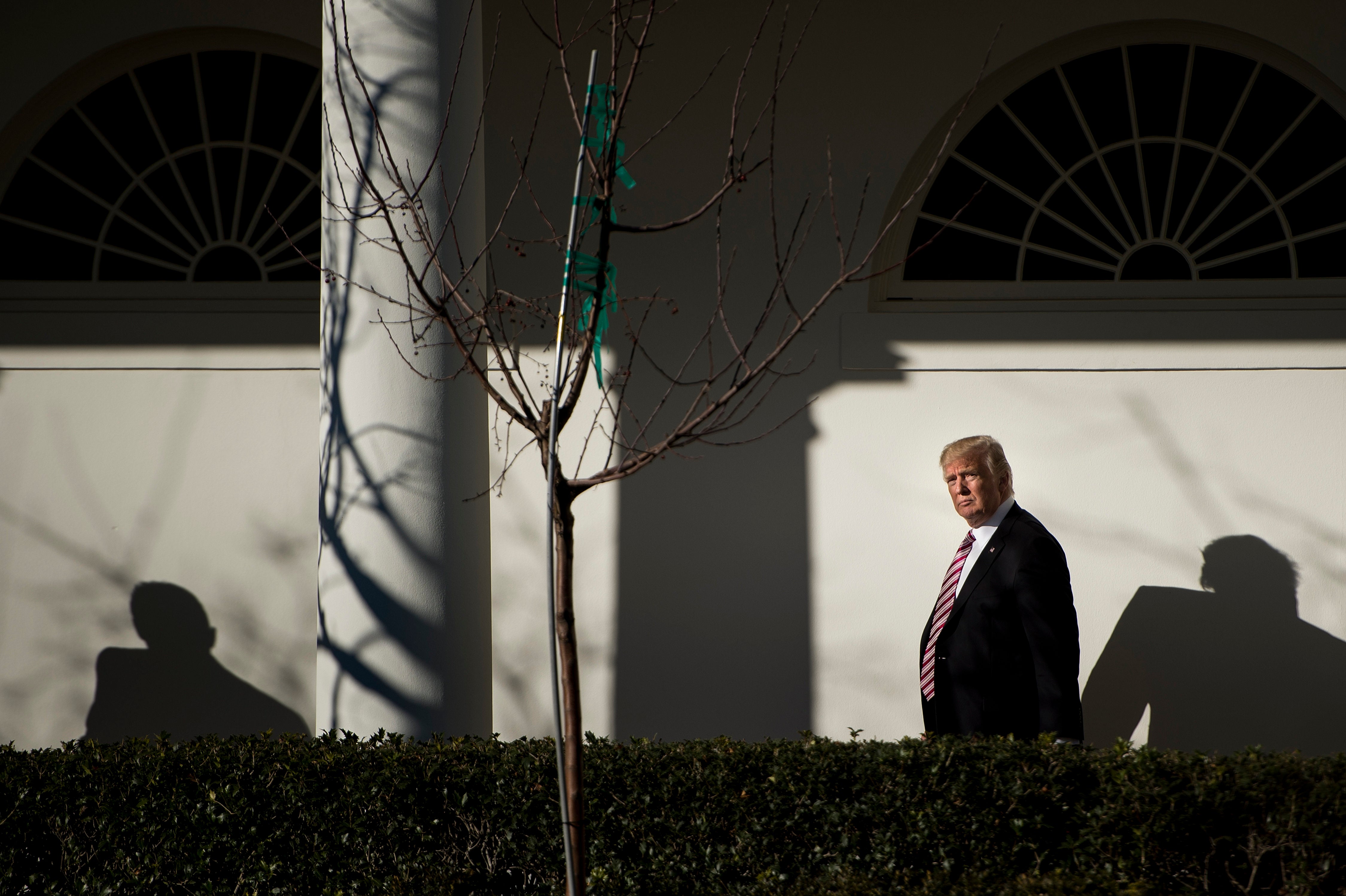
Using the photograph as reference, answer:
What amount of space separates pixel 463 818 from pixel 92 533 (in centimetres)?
357

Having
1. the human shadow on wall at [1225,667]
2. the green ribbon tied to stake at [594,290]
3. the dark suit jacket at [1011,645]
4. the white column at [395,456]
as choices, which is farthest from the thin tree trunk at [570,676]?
the human shadow on wall at [1225,667]

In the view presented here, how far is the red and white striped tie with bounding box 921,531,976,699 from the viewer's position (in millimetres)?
4516

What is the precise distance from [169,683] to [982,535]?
4557 mm

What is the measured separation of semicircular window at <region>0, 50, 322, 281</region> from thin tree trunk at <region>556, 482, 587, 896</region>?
392 cm

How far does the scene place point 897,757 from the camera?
3.60 meters

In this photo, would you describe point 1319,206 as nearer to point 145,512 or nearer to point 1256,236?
point 1256,236

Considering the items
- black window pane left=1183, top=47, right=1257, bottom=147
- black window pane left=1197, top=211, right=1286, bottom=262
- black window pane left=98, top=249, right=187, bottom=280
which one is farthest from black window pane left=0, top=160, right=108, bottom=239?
black window pane left=1197, top=211, right=1286, bottom=262

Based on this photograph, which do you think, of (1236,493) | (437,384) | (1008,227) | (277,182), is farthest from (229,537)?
(1236,493)

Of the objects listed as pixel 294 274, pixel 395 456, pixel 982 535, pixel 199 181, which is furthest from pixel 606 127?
pixel 199 181

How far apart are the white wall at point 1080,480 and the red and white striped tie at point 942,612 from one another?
1.11 metres

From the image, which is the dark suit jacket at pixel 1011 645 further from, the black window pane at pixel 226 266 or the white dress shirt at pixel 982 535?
the black window pane at pixel 226 266

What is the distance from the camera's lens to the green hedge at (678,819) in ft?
11.0

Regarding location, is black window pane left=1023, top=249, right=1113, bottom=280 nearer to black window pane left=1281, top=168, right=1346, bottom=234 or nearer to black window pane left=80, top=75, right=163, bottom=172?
black window pane left=1281, top=168, right=1346, bottom=234

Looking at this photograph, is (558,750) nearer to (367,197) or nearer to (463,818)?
(463,818)
